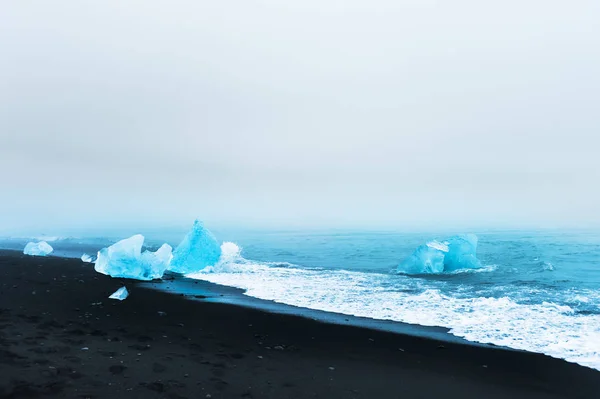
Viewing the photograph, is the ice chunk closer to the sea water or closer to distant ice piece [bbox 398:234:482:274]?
the sea water

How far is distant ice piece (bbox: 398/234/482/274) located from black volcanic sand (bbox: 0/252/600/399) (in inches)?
437

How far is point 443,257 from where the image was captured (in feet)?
65.2

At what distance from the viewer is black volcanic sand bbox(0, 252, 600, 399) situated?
5324mm

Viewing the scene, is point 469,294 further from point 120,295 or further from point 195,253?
point 195,253

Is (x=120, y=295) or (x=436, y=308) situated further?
(x=120, y=295)

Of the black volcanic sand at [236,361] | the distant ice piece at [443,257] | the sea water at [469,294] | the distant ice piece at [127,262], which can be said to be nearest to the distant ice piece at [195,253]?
the sea water at [469,294]

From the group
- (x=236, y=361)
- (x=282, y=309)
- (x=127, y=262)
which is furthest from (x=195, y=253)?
(x=236, y=361)

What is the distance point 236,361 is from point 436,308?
711cm

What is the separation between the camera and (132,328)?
822cm

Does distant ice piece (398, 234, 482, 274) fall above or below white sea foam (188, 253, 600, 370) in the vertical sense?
above

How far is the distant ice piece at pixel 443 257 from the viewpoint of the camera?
19.4m

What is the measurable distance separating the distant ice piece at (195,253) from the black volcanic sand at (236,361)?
9.16 m

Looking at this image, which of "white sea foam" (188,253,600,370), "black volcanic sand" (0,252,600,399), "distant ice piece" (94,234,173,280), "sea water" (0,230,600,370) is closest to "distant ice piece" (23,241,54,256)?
"distant ice piece" (94,234,173,280)

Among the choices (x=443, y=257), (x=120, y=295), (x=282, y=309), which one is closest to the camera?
(x=282, y=309)
